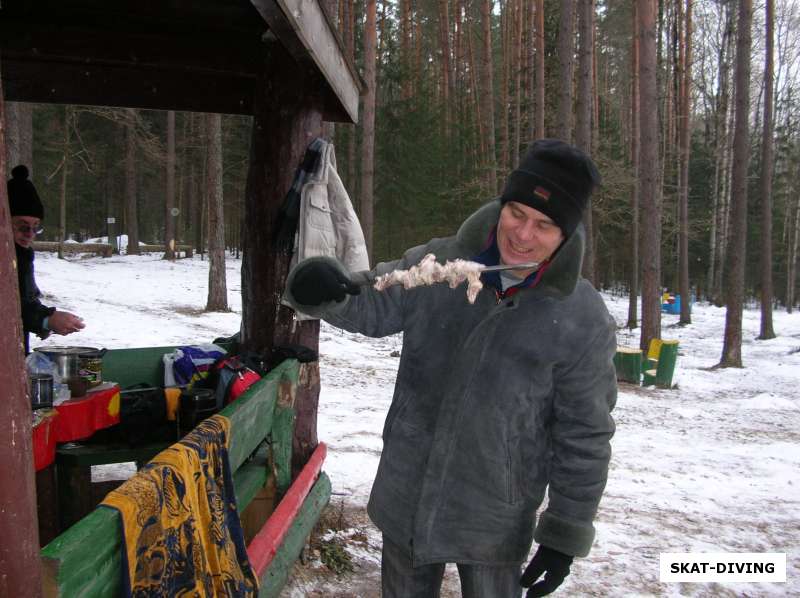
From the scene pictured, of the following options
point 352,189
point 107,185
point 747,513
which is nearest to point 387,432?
point 747,513

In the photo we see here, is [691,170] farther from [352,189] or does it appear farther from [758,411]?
[758,411]

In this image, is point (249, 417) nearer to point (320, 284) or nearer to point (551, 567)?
point (320, 284)

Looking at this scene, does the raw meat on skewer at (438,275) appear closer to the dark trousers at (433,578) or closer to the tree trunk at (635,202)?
the dark trousers at (433,578)

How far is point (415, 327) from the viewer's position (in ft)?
7.19

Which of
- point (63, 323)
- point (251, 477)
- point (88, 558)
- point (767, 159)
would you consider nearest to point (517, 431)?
point (88, 558)

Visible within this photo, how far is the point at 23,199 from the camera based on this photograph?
3.52m

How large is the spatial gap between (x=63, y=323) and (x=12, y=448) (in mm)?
2830

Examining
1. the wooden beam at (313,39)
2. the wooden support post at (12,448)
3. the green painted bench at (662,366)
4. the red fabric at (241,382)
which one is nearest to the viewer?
the wooden support post at (12,448)

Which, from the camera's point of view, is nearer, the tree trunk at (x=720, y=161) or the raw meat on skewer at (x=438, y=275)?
the raw meat on skewer at (x=438, y=275)

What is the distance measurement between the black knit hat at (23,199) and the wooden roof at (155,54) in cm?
64

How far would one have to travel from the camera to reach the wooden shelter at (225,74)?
331cm

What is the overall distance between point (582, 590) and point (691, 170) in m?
31.6

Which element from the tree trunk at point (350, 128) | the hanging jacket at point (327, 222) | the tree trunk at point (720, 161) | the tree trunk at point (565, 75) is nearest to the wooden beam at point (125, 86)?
the hanging jacket at point (327, 222)

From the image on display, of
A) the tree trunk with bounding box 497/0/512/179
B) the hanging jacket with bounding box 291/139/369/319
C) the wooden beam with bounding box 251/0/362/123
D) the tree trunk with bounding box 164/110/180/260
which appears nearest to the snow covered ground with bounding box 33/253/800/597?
the hanging jacket with bounding box 291/139/369/319
